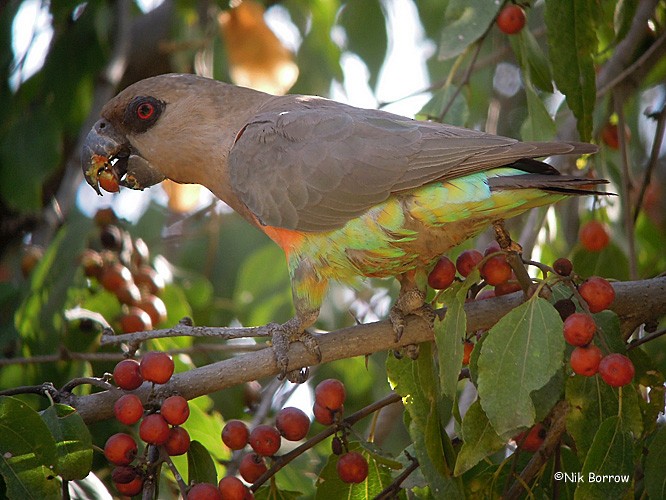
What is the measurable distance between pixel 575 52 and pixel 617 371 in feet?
4.84

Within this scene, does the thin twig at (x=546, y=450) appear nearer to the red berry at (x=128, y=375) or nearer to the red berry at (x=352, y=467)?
the red berry at (x=352, y=467)

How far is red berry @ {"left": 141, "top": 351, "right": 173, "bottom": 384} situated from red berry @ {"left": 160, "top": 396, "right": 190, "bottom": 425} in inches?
4.0

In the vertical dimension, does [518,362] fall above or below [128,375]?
above

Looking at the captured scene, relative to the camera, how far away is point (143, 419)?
305cm

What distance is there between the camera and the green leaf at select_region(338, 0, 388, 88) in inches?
222

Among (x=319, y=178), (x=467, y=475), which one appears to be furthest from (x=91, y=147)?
(x=467, y=475)

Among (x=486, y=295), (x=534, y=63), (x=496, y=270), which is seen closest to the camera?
(x=496, y=270)

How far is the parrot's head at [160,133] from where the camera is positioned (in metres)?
4.21

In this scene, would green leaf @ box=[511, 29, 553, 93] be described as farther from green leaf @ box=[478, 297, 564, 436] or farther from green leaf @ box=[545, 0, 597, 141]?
green leaf @ box=[478, 297, 564, 436]

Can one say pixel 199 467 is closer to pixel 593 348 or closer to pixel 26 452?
pixel 26 452

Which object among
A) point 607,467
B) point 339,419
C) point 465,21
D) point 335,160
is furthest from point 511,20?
point 607,467

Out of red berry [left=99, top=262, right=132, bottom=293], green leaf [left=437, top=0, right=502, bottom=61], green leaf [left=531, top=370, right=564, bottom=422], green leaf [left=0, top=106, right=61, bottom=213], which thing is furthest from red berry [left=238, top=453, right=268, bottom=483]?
green leaf [left=0, top=106, right=61, bottom=213]

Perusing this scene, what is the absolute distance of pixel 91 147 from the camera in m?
4.25

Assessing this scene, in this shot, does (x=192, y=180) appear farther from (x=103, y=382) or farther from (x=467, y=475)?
(x=467, y=475)
